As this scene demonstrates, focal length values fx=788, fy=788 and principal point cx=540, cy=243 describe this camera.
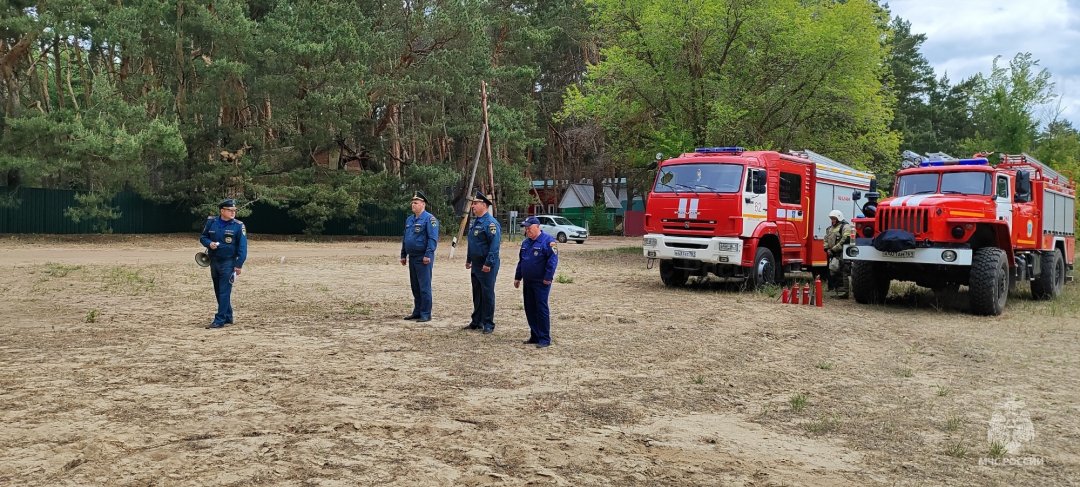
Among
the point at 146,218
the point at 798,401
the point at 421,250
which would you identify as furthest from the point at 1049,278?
the point at 146,218

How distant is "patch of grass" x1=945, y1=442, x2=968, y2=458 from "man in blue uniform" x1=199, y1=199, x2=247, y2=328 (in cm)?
809

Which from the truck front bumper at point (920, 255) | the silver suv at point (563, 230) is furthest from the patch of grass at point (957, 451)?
the silver suv at point (563, 230)

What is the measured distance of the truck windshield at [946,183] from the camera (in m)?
13.4

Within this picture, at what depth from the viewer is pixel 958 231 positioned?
12.7 meters

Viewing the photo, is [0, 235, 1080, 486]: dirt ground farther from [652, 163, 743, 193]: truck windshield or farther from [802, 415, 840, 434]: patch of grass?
[652, 163, 743, 193]: truck windshield

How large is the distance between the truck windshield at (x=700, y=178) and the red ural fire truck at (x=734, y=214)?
2cm

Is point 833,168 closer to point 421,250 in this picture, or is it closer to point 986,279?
point 986,279

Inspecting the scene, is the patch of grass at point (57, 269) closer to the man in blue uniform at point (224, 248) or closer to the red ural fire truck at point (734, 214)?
the man in blue uniform at point (224, 248)

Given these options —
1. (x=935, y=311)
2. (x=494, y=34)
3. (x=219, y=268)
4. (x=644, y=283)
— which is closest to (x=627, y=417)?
(x=219, y=268)

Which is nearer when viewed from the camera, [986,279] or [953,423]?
[953,423]

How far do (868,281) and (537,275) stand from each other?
7.49m

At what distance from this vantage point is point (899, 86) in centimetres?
5691

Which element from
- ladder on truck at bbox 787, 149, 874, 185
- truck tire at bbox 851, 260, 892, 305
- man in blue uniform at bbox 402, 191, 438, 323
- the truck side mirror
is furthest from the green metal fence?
the truck side mirror

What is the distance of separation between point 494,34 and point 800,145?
2532cm
